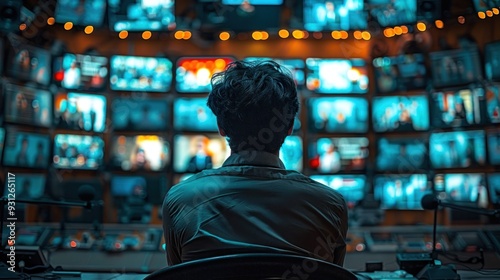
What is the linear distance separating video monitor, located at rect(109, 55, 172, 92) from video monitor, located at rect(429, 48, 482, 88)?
2.53m

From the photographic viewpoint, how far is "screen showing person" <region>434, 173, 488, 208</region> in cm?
494

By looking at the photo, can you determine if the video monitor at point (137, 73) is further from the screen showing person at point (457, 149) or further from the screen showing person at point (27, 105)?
the screen showing person at point (457, 149)

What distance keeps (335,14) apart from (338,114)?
3.09 feet

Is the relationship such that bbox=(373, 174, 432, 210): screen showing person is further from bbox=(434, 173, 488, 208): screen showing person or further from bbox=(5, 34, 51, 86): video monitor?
bbox=(5, 34, 51, 86): video monitor

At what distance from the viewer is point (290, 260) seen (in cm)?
91

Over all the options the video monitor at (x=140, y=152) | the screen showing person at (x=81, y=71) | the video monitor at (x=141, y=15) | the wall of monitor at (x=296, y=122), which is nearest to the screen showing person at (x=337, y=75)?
the wall of monitor at (x=296, y=122)

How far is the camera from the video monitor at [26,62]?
505 centimetres

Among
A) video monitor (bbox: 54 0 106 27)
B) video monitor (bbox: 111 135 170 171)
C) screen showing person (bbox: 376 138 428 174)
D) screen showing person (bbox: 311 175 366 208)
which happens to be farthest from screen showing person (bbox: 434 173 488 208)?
video monitor (bbox: 54 0 106 27)

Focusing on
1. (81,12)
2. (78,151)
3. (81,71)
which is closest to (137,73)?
(81,71)

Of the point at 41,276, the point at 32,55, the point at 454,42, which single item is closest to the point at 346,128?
the point at 454,42

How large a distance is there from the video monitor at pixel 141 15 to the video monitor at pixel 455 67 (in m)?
2.46

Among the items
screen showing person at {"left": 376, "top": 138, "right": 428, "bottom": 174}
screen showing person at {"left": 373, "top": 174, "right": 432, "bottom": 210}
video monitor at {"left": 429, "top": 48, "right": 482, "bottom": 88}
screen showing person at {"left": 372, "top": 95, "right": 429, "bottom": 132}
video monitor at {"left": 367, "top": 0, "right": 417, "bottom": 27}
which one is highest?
video monitor at {"left": 367, "top": 0, "right": 417, "bottom": 27}

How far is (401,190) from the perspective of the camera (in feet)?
17.6

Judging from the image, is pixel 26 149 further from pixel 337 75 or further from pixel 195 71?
pixel 337 75
